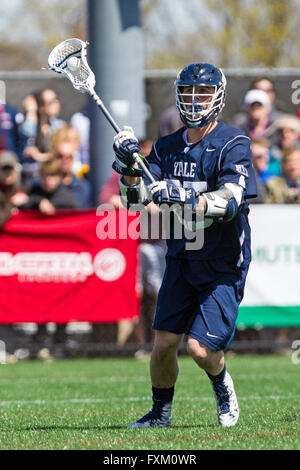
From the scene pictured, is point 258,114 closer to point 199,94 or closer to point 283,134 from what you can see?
point 283,134

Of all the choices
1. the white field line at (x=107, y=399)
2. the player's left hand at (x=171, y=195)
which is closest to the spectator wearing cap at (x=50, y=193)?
the white field line at (x=107, y=399)

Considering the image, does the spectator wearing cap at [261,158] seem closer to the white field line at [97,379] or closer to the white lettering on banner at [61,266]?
the white lettering on banner at [61,266]

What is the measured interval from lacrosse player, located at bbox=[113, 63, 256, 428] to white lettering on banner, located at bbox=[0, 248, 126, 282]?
4.95 meters

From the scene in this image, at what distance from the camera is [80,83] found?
675cm

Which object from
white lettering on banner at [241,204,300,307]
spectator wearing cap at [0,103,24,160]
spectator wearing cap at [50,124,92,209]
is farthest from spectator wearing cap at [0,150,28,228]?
white lettering on banner at [241,204,300,307]

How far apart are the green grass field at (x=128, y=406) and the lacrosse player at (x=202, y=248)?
37 centimetres

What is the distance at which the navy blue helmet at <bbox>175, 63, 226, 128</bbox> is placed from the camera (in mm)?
6184

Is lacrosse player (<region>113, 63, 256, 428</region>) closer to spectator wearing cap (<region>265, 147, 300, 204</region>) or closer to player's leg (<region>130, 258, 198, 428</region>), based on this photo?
player's leg (<region>130, 258, 198, 428</region>)

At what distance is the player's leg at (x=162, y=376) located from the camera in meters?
Result: 6.28

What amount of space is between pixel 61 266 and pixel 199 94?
17.5 ft

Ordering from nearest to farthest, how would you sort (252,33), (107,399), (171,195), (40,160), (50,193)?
(171,195)
(107,399)
(50,193)
(40,160)
(252,33)

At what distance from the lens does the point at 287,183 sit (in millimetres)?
11719

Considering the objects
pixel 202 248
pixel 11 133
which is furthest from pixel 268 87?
pixel 202 248
